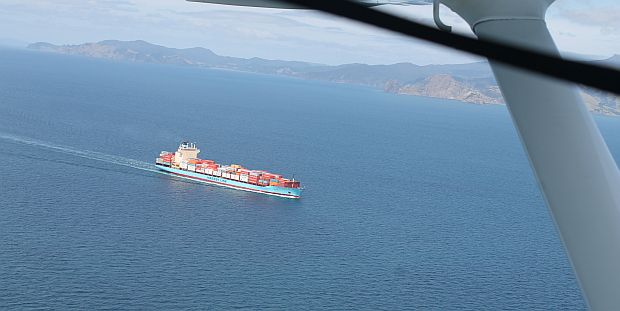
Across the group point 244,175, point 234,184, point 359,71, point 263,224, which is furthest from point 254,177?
point 359,71

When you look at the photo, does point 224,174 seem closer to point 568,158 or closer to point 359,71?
point 568,158

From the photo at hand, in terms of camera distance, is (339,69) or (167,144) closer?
(167,144)

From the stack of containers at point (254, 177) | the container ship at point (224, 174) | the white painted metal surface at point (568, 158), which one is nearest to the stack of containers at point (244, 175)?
the container ship at point (224, 174)

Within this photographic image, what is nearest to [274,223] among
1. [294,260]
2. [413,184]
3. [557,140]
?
[294,260]

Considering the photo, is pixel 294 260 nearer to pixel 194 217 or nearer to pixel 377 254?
pixel 377 254

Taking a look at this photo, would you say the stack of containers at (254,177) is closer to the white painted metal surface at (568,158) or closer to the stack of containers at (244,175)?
the stack of containers at (244,175)

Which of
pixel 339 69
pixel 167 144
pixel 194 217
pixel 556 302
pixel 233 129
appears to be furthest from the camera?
pixel 339 69

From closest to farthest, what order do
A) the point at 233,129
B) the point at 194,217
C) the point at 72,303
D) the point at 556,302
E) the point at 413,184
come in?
the point at 72,303 → the point at 556,302 → the point at 194,217 → the point at 413,184 → the point at 233,129
